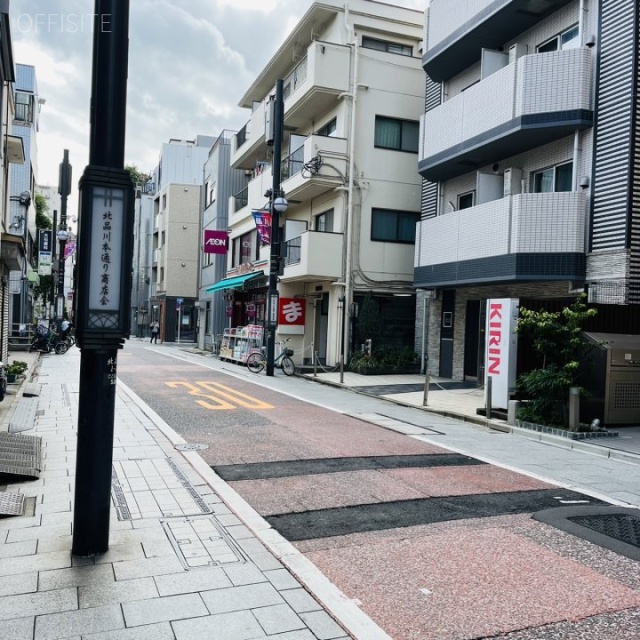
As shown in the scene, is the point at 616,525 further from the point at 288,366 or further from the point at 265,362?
the point at 265,362

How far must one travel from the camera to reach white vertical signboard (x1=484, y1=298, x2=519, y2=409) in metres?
12.5

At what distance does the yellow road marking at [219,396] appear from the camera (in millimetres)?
13148

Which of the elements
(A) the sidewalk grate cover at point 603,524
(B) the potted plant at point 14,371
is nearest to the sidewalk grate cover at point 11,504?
(A) the sidewalk grate cover at point 603,524

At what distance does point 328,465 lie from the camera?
7.94m

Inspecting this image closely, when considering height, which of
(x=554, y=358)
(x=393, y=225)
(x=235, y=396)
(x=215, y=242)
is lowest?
(x=235, y=396)

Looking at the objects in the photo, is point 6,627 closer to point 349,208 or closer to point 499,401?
point 499,401

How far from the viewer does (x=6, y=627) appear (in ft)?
11.7

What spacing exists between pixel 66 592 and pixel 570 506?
194 inches

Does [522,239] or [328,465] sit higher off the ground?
[522,239]

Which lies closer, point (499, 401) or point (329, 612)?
point (329, 612)

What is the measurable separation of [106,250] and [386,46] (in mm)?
23474

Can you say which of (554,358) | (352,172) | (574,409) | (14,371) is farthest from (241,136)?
(574,409)

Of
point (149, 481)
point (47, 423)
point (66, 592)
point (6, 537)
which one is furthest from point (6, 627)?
point (47, 423)

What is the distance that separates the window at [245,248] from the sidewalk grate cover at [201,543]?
24.9 m
